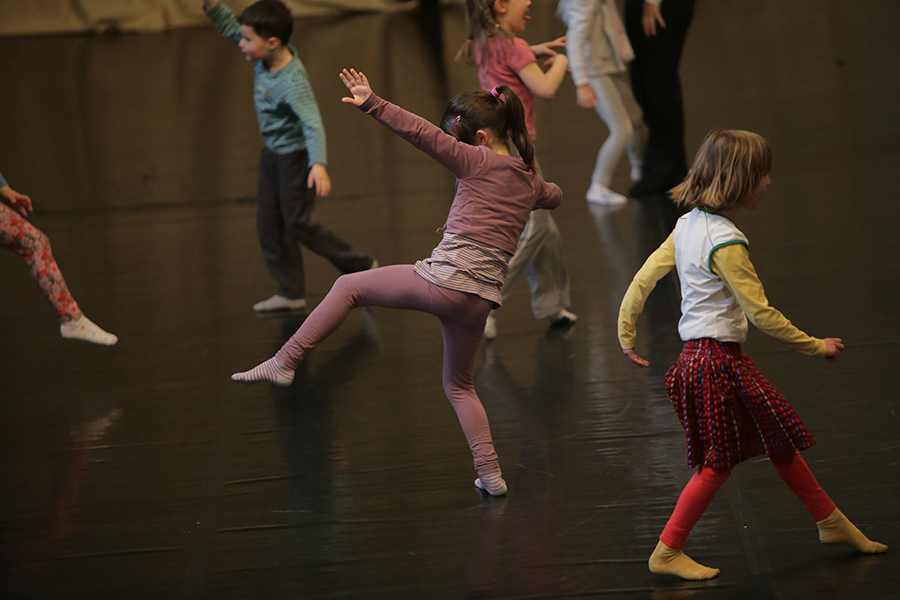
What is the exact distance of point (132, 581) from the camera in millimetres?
2334

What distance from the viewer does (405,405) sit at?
3.21 m

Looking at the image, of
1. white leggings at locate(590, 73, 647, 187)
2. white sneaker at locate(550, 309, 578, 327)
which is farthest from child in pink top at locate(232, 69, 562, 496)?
white leggings at locate(590, 73, 647, 187)

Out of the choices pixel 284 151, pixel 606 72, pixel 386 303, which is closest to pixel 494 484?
pixel 386 303

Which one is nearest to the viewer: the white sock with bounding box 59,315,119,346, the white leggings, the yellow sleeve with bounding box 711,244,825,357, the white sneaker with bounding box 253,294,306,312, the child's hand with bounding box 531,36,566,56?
the yellow sleeve with bounding box 711,244,825,357

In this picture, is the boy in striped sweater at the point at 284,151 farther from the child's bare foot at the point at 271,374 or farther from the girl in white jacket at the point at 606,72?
the girl in white jacket at the point at 606,72

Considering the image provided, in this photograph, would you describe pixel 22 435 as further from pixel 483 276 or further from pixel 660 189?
pixel 660 189

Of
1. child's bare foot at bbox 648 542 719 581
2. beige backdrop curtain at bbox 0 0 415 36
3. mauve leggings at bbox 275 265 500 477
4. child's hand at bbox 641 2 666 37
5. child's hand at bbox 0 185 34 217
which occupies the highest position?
beige backdrop curtain at bbox 0 0 415 36

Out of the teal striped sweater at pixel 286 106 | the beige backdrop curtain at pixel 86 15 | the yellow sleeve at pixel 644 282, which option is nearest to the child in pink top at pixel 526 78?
the teal striped sweater at pixel 286 106

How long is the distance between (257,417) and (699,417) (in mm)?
1635

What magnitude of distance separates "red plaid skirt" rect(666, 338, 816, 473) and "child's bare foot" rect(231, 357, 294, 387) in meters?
0.96

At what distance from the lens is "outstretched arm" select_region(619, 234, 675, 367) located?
2.14 metres

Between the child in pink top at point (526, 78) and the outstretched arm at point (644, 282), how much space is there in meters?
1.37

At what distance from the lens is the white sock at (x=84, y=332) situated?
3588 millimetres

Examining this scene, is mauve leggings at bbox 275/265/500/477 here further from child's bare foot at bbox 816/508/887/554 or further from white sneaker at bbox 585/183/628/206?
white sneaker at bbox 585/183/628/206
